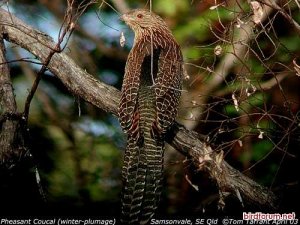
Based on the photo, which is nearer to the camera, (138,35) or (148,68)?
(148,68)

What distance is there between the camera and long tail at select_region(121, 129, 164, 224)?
19.9 feet

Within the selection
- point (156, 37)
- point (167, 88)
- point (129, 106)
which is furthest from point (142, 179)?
point (156, 37)

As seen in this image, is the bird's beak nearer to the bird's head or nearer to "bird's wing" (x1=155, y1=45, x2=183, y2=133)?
the bird's head

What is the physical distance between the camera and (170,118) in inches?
243

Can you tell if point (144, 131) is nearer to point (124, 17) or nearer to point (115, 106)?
point (115, 106)

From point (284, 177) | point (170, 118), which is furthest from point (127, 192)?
point (284, 177)

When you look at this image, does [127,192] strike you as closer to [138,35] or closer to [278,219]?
[278,219]

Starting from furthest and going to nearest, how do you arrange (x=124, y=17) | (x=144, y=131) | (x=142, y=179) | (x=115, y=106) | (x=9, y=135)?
(x=124, y=17), (x=115, y=106), (x=144, y=131), (x=142, y=179), (x=9, y=135)

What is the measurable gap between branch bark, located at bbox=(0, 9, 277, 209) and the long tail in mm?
203

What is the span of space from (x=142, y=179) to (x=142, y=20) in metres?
2.09

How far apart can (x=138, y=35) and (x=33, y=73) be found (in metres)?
2.27

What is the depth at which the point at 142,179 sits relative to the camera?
6148 mm

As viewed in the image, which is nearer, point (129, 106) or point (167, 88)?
point (129, 106)

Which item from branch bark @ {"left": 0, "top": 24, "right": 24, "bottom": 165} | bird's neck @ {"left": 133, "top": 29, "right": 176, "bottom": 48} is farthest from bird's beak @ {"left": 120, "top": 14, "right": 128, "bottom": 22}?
branch bark @ {"left": 0, "top": 24, "right": 24, "bottom": 165}
